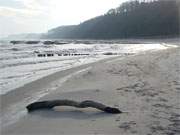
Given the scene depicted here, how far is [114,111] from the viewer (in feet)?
27.4

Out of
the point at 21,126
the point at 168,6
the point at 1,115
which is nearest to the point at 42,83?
the point at 1,115

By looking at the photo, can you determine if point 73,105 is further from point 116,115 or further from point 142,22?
point 142,22

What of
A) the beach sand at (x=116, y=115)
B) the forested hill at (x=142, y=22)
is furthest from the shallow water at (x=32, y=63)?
the forested hill at (x=142, y=22)

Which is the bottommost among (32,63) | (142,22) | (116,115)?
(32,63)

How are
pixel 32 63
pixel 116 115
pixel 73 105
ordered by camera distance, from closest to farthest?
pixel 116 115 → pixel 73 105 → pixel 32 63

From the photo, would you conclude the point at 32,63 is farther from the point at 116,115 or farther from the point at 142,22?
the point at 142,22

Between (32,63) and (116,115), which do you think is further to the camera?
(32,63)

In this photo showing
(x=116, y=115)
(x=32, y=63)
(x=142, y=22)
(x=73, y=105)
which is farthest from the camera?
(x=142, y=22)

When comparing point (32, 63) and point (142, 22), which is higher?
point (142, 22)

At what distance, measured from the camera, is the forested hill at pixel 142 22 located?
10565 cm

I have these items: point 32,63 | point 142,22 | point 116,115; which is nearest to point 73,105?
→ point 116,115

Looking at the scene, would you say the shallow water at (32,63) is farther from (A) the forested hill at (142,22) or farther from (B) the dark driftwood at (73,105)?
(A) the forested hill at (142,22)

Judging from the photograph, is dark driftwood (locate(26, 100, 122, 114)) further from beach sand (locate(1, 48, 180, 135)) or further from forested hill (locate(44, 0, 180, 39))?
forested hill (locate(44, 0, 180, 39))

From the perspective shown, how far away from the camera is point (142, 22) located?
394 feet
